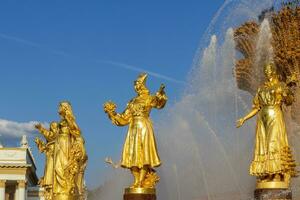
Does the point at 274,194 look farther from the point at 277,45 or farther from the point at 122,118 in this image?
the point at 277,45

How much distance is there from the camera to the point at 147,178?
613 inches

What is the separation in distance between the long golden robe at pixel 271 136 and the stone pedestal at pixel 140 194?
2.21m

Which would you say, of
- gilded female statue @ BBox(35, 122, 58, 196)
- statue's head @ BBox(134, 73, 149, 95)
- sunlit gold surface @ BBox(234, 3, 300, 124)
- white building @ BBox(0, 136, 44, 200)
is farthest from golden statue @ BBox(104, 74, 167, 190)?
white building @ BBox(0, 136, 44, 200)

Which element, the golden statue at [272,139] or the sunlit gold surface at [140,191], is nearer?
the golden statue at [272,139]

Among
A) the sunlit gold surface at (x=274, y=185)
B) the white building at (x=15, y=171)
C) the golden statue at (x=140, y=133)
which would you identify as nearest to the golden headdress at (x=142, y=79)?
the golden statue at (x=140, y=133)

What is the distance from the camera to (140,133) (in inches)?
618

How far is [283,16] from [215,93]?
6.10 m

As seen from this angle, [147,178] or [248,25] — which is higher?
[248,25]

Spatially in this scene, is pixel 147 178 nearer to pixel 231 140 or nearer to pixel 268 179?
pixel 268 179

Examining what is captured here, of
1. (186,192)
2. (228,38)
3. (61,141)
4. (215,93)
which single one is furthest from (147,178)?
(228,38)

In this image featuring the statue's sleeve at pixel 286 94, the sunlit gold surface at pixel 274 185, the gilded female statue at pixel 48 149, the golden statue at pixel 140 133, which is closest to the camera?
the sunlit gold surface at pixel 274 185

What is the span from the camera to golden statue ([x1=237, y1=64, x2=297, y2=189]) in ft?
47.6

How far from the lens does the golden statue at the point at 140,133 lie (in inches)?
610

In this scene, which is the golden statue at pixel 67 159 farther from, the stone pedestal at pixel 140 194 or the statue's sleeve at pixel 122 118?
the stone pedestal at pixel 140 194
